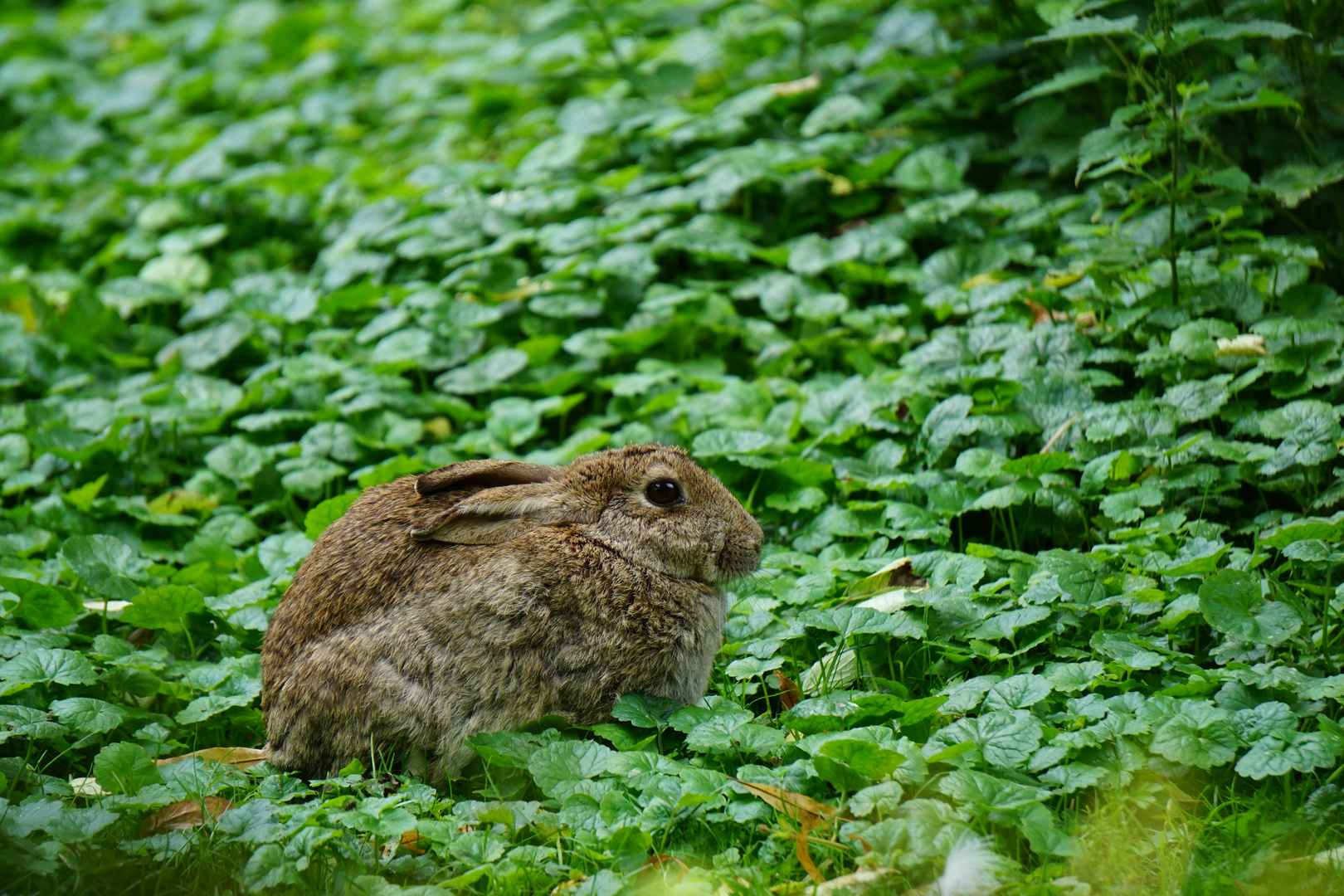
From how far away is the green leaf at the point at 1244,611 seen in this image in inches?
144

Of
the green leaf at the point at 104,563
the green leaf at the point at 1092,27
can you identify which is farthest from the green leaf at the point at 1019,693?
the green leaf at the point at 104,563

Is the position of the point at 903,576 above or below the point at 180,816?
below

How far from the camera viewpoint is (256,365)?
7.00m

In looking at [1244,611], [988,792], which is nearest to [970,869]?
[988,792]

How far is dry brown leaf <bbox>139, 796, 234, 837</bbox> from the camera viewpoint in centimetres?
338

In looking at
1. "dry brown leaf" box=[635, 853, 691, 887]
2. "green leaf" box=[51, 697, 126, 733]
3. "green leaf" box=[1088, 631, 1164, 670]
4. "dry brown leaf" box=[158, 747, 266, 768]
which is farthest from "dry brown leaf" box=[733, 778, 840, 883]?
"green leaf" box=[51, 697, 126, 733]

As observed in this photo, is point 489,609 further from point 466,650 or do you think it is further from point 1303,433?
point 1303,433

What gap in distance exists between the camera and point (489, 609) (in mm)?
3783

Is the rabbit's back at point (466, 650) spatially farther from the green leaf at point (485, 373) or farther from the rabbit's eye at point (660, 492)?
the green leaf at point (485, 373)

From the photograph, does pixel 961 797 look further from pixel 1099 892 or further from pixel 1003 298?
pixel 1003 298

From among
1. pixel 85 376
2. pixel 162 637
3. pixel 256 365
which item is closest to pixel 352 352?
pixel 256 365

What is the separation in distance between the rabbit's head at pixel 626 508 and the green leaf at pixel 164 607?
113cm

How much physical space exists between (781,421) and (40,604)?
3168 mm

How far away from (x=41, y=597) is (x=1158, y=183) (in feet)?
15.2
